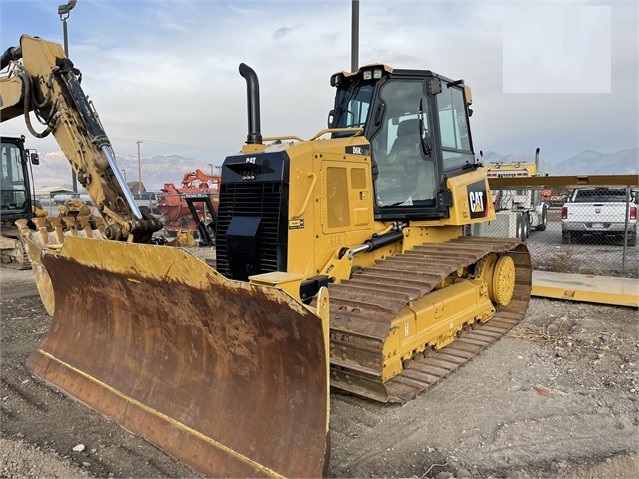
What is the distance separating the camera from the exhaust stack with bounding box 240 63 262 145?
15.0 feet

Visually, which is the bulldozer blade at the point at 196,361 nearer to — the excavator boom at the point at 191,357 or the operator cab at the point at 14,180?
the excavator boom at the point at 191,357

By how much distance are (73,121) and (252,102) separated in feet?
10.3

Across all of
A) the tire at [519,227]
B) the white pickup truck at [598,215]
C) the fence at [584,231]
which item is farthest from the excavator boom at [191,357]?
the white pickup truck at [598,215]

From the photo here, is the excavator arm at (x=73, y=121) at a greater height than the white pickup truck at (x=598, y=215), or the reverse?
the excavator arm at (x=73, y=121)

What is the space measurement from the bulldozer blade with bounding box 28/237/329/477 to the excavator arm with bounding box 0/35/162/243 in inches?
60.1

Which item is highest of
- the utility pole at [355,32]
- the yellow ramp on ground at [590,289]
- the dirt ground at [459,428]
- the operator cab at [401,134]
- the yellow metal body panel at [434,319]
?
the utility pole at [355,32]

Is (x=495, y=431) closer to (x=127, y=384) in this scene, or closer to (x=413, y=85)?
(x=127, y=384)

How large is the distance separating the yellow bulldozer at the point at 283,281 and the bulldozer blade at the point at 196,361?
1 centimetres

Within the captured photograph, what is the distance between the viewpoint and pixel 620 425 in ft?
12.6

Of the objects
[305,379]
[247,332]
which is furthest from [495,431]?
[247,332]

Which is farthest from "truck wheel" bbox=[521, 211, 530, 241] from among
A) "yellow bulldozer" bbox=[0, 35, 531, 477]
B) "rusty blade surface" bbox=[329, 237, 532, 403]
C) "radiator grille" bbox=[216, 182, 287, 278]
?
"radiator grille" bbox=[216, 182, 287, 278]

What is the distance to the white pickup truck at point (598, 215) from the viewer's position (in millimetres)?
13648

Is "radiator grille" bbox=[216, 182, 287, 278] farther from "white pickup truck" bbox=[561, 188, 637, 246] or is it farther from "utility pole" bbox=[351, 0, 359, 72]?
"white pickup truck" bbox=[561, 188, 637, 246]

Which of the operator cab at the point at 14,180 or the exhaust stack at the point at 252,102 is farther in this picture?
the operator cab at the point at 14,180
